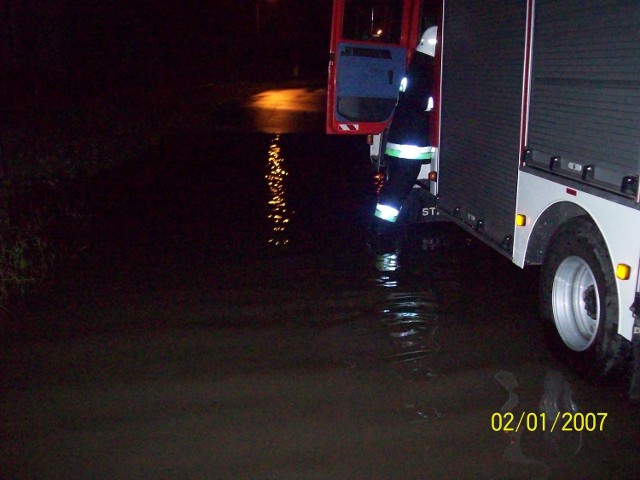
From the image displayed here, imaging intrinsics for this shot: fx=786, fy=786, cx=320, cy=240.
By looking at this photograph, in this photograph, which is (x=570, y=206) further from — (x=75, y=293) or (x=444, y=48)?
(x=75, y=293)

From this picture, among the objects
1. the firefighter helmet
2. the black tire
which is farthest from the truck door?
the black tire

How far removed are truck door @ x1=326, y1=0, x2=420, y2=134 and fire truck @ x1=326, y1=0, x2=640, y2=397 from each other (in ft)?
5.43

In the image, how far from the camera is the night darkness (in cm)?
2800

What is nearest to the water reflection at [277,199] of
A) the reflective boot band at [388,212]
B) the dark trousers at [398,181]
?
the reflective boot band at [388,212]

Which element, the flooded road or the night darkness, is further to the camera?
the night darkness

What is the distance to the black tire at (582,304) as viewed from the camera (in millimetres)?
4410

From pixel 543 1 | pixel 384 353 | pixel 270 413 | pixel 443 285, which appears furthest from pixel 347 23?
pixel 270 413

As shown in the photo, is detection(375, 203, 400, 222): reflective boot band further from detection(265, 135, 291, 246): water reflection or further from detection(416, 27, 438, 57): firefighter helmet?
detection(416, 27, 438, 57): firefighter helmet

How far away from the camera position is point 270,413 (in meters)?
4.56

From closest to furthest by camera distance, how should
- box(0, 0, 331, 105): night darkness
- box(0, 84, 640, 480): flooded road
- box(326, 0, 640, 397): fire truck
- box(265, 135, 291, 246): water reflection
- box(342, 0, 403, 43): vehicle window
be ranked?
box(0, 84, 640, 480): flooded road, box(326, 0, 640, 397): fire truck, box(342, 0, 403, 43): vehicle window, box(265, 135, 291, 246): water reflection, box(0, 0, 331, 105): night darkness

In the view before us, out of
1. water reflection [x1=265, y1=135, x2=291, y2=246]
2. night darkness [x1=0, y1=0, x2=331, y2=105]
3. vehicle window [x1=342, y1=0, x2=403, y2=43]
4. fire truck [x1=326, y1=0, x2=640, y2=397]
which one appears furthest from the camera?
night darkness [x1=0, y1=0, x2=331, y2=105]

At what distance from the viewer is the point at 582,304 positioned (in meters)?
5.02

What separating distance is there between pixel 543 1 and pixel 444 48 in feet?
6.74

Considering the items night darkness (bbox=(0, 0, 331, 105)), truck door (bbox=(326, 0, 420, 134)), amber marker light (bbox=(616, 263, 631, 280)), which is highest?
night darkness (bbox=(0, 0, 331, 105))
